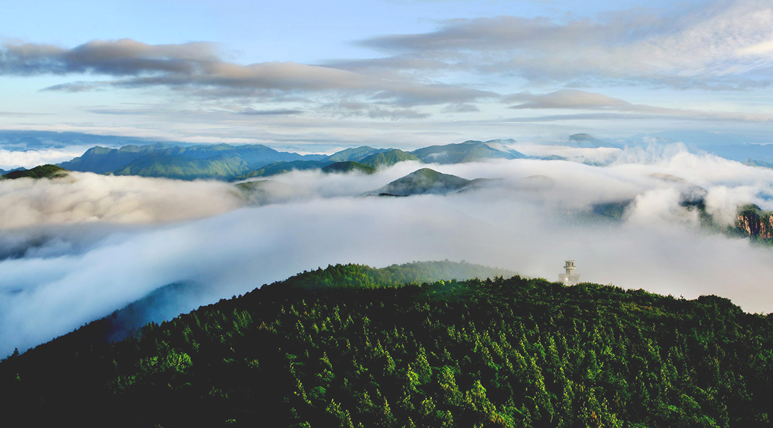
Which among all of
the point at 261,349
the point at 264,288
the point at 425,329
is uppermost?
the point at 425,329

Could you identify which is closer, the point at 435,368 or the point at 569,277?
the point at 435,368

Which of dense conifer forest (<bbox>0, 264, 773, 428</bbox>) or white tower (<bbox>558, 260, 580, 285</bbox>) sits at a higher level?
dense conifer forest (<bbox>0, 264, 773, 428</bbox>)

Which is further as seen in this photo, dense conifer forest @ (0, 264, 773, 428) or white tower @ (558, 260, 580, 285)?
white tower @ (558, 260, 580, 285)

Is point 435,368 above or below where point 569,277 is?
above

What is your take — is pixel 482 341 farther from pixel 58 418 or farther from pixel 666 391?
pixel 58 418

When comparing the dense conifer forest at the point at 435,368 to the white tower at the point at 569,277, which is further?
the white tower at the point at 569,277

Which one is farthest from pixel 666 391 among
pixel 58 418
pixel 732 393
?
pixel 58 418

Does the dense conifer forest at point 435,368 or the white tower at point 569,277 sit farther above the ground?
the dense conifer forest at point 435,368

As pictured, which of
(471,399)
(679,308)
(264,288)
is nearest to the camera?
(471,399)
